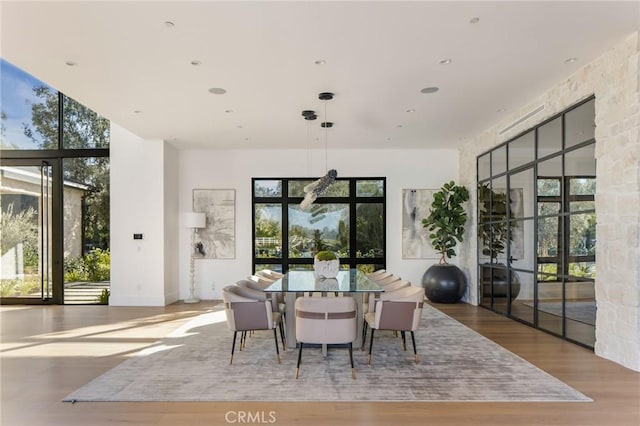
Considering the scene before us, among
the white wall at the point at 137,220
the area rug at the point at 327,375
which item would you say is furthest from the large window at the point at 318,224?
the area rug at the point at 327,375

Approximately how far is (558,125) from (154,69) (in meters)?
5.20

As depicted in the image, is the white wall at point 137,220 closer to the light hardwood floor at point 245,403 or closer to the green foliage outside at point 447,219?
the light hardwood floor at point 245,403

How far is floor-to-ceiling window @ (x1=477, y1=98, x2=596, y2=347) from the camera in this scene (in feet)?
15.6

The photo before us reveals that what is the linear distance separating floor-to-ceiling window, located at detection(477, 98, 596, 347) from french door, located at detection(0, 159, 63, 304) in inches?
341

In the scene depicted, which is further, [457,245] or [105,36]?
[457,245]

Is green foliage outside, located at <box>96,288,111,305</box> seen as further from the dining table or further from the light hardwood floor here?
the dining table

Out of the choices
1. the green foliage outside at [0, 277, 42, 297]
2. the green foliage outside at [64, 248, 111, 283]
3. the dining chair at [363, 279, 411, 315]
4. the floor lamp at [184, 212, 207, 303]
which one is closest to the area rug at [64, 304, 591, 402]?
the dining chair at [363, 279, 411, 315]

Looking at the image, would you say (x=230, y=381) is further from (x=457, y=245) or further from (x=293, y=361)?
(x=457, y=245)

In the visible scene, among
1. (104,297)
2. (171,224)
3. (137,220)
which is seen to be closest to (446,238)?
(171,224)

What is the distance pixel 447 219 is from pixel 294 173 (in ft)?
11.3

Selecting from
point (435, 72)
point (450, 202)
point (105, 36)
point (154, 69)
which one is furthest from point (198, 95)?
point (450, 202)

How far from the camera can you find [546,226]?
5504mm

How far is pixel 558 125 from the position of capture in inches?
207

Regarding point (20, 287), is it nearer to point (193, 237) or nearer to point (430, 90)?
point (193, 237)
